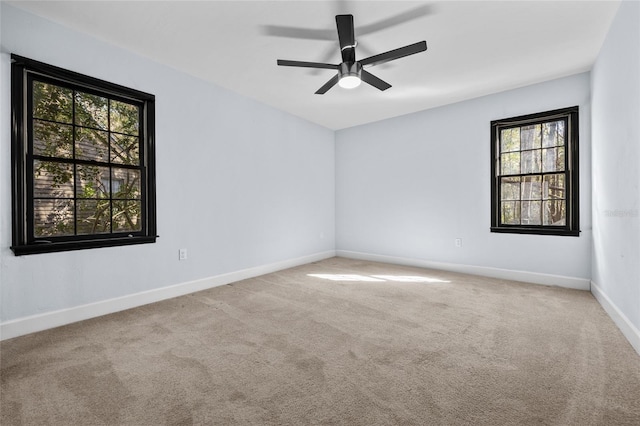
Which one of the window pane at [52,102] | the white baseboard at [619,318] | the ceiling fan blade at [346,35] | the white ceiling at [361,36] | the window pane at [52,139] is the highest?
the white ceiling at [361,36]

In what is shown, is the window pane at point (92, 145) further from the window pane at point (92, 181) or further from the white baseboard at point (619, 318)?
the white baseboard at point (619, 318)

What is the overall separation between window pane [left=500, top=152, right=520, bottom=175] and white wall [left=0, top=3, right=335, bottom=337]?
311 cm

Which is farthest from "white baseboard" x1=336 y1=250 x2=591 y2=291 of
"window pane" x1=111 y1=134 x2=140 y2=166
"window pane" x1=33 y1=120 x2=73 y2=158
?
"window pane" x1=33 y1=120 x2=73 y2=158

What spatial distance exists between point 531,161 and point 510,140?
420mm

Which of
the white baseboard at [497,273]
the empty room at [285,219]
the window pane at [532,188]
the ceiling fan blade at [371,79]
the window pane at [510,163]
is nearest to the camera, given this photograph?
the empty room at [285,219]

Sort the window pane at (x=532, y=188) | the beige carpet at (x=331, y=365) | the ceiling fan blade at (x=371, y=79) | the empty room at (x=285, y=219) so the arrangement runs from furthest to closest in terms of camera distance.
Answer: the window pane at (x=532, y=188)
the ceiling fan blade at (x=371, y=79)
the empty room at (x=285, y=219)
the beige carpet at (x=331, y=365)

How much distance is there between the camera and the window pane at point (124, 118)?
3.03 metres

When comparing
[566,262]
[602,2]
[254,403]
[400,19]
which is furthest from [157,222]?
[566,262]

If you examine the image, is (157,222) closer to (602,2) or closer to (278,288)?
(278,288)

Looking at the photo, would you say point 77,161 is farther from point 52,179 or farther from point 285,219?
point 285,219

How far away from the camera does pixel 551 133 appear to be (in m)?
3.92

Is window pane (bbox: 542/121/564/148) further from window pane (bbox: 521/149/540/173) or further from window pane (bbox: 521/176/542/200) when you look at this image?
window pane (bbox: 521/176/542/200)

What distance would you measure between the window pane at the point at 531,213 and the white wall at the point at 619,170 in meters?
0.72

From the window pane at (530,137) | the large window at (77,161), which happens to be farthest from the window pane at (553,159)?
the large window at (77,161)
